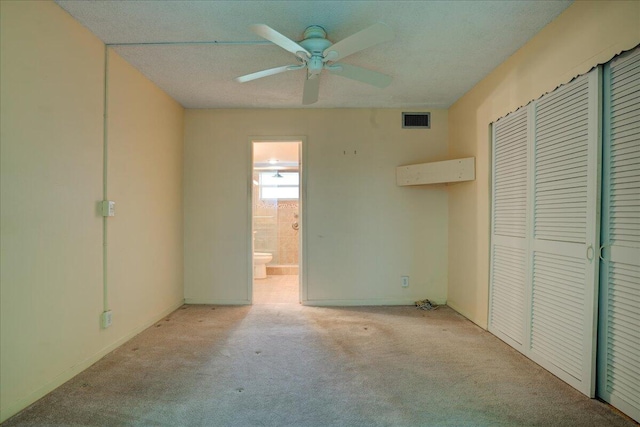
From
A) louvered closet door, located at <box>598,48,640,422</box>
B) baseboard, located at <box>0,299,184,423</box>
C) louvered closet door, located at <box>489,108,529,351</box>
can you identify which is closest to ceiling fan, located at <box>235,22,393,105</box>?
louvered closet door, located at <box>489,108,529,351</box>

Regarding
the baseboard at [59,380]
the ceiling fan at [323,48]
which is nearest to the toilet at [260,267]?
the baseboard at [59,380]

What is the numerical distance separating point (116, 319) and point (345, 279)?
7.45 feet

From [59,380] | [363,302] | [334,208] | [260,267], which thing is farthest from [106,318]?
[260,267]

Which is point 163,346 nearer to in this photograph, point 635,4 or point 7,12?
point 7,12

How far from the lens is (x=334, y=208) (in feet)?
12.4

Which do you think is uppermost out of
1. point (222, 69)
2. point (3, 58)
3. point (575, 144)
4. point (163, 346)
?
point (222, 69)

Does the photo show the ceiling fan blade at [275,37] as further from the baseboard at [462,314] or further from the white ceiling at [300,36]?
the baseboard at [462,314]

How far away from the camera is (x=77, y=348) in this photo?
6.94 ft

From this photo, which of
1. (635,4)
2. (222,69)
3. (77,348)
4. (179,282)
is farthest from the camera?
(179,282)

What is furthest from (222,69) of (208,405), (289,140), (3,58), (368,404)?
(368,404)

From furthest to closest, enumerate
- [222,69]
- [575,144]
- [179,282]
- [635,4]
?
1. [179,282]
2. [222,69]
3. [575,144]
4. [635,4]

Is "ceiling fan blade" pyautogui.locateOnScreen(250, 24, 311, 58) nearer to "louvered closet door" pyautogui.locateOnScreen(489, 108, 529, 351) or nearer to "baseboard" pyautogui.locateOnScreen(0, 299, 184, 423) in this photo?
"louvered closet door" pyautogui.locateOnScreen(489, 108, 529, 351)

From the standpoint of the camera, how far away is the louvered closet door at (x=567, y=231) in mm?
1834

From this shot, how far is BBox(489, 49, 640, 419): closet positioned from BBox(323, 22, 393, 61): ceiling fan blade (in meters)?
1.22
